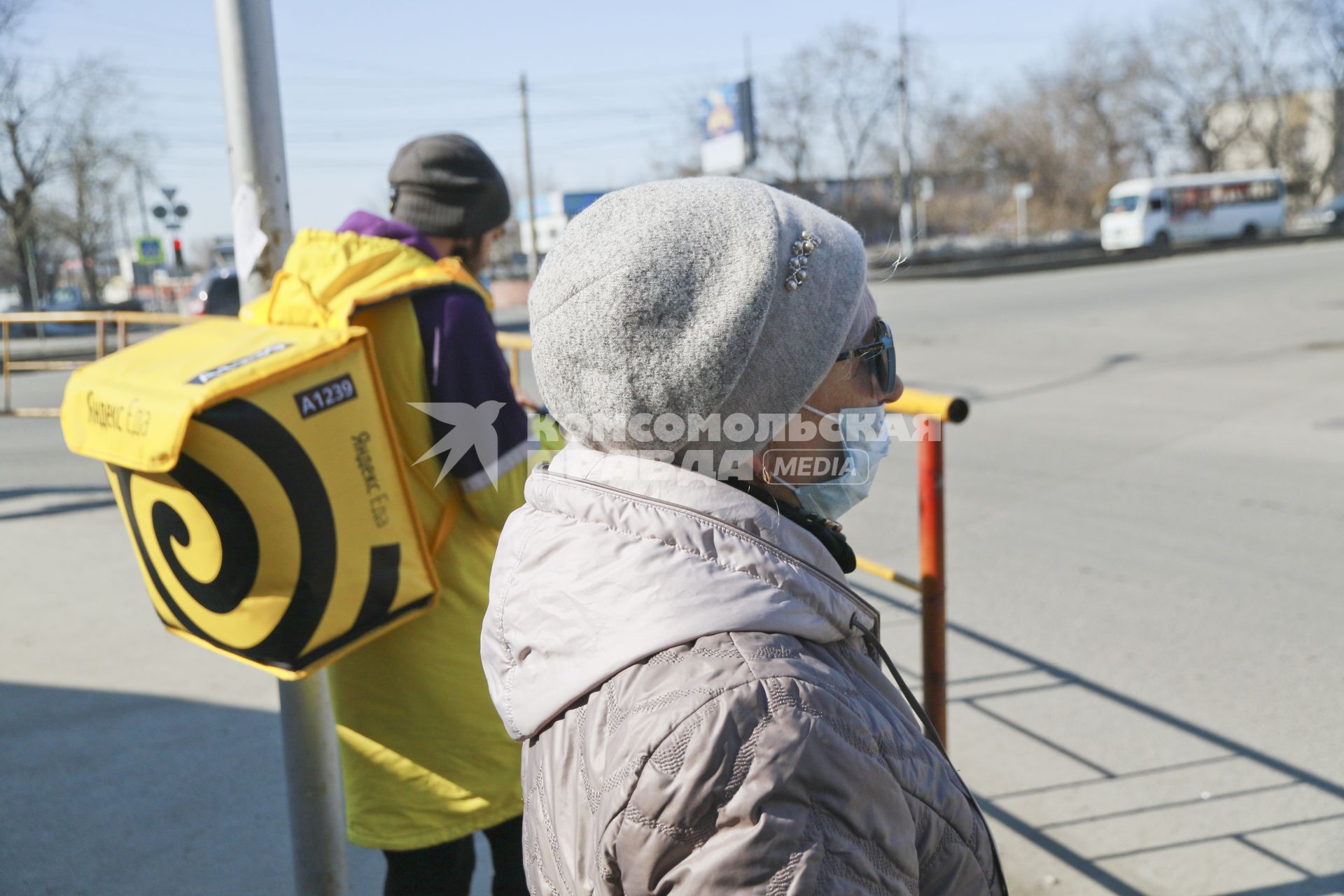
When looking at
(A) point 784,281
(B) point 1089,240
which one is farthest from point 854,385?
(B) point 1089,240

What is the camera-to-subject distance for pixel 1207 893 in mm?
2795

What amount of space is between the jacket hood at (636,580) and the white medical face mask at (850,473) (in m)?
0.22

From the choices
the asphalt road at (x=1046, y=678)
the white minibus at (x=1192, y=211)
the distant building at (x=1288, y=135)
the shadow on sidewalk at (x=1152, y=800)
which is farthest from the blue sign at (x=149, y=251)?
the distant building at (x=1288, y=135)

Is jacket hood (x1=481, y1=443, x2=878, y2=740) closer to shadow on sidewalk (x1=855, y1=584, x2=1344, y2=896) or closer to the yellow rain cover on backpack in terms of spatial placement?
the yellow rain cover on backpack

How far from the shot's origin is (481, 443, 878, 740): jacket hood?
1.06m

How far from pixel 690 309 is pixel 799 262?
138 millimetres

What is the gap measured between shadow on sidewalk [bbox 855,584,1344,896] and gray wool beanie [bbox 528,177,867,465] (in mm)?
2364

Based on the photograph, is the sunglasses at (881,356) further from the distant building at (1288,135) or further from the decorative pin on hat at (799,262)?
the distant building at (1288,135)

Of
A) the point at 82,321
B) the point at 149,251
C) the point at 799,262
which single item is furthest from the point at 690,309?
the point at 149,251

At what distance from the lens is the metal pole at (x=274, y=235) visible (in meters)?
2.09

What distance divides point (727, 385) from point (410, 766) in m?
1.35

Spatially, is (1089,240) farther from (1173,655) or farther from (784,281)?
(784,281)

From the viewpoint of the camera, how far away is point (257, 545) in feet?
5.84

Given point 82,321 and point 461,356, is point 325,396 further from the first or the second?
point 82,321
